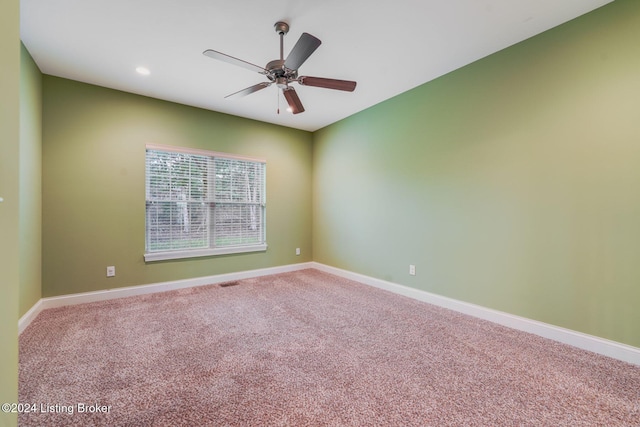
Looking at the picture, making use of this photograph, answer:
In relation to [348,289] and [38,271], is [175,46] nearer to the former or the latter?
[38,271]

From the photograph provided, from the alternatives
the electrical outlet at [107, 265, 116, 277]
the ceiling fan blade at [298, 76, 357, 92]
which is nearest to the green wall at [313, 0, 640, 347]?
the ceiling fan blade at [298, 76, 357, 92]

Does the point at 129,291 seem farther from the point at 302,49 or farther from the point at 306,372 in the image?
the point at 302,49

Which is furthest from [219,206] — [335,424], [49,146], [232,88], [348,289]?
[335,424]

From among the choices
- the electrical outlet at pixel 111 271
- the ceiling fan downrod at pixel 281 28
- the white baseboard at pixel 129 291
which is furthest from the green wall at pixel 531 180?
the electrical outlet at pixel 111 271

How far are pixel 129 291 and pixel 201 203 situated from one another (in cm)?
150

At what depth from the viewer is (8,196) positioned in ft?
3.16

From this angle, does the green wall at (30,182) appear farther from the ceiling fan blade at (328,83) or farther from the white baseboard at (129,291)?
the ceiling fan blade at (328,83)

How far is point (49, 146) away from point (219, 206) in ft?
6.76

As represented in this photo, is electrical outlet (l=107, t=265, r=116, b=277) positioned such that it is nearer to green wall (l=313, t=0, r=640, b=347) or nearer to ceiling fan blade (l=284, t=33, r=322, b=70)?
ceiling fan blade (l=284, t=33, r=322, b=70)

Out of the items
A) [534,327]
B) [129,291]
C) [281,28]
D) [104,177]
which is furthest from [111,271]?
[534,327]

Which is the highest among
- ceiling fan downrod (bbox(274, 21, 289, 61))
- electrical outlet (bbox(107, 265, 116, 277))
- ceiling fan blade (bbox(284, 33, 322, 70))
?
ceiling fan downrod (bbox(274, 21, 289, 61))

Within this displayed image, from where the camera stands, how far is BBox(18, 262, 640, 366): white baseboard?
2121mm

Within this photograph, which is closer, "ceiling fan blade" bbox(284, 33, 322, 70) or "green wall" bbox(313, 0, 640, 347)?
"ceiling fan blade" bbox(284, 33, 322, 70)

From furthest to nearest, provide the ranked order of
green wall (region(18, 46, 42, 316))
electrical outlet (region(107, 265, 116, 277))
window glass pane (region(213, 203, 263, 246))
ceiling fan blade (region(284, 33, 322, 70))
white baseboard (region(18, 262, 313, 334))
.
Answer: window glass pane (region(213, 203, 263, 246)), electrical outlet (region(107, 265, 116, 277)), white baseboard (region(18, 262, 313, 334)), green wall (region(18, 46, 42, 316)), ceiling fan blade (region(284, 33, 322, 70))
